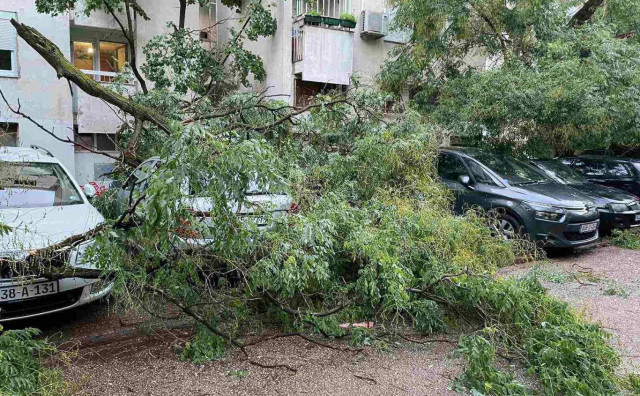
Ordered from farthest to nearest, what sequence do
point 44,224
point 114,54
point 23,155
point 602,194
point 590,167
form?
point 114,54 → point 590,167 → point 602,194 → point 23,155 → point 44,224

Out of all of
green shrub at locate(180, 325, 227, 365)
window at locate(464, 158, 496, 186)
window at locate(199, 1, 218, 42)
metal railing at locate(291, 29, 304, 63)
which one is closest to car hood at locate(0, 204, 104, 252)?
green shrub at locate(180, 325, 227, 365)

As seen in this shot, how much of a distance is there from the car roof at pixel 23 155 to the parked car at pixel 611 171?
38.8 ft

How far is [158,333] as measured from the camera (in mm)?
4578

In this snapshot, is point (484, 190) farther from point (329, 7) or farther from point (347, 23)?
point (329, 7)

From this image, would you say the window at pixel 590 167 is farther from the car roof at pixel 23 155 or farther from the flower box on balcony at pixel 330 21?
the car roof at pixel 23 155

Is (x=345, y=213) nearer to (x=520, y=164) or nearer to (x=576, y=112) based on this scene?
(x=520, y=164)

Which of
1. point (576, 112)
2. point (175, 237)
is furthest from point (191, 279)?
point (576, 112)

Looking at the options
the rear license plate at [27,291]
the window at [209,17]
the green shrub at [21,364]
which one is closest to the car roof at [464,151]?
the rear license plate at [27,291]

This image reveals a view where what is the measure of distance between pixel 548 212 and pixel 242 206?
6.02 m

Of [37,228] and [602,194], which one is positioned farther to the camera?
[602,194]

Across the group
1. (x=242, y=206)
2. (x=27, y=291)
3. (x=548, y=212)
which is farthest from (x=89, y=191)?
(x=548, y=212)

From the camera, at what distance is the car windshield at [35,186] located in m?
5.48

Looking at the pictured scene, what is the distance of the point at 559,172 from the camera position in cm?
1074

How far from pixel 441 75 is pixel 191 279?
966 cm
